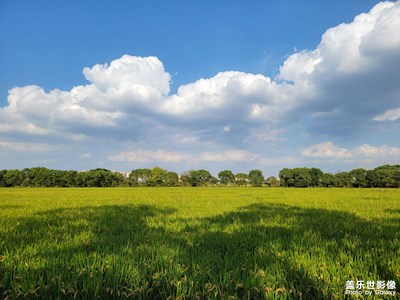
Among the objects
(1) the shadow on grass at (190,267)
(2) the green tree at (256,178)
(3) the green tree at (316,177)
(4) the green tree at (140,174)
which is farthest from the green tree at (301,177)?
(1) the shadow on grass at (190,267)

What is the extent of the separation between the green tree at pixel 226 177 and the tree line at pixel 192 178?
79 centimetres

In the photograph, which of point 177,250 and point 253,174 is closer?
point 177,250

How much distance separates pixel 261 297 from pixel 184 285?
A: 3.20ft

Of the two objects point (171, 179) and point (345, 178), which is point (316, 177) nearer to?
point (345, 178)

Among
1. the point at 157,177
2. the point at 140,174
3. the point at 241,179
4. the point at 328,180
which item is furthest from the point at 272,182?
the point at 140,174

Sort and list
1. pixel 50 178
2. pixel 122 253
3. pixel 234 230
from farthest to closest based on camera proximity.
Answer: pixel 50 178
pixel 234 230
pixel 122 253

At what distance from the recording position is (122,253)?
413 cm

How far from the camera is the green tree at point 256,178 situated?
165 metres

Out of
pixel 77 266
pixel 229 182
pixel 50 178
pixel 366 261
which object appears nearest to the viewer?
pixel 77 266

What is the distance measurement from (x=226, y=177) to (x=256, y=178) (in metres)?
23.4

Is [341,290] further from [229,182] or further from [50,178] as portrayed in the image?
[229,182]

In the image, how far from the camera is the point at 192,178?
154 m

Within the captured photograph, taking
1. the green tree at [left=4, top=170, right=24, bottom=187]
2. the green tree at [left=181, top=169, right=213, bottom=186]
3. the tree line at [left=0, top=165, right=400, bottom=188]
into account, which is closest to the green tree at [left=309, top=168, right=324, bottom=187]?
the tree line at [left=0, top=165, right=400, bottom=188]

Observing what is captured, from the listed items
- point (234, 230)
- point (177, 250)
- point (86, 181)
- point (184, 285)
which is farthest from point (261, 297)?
point (86, 181)
